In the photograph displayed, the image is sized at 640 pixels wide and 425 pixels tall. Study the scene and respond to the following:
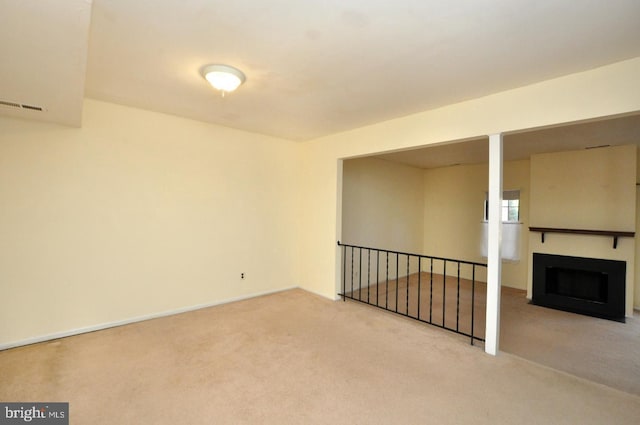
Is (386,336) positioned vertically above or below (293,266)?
below

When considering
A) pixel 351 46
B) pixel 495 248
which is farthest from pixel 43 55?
pixel 495 248

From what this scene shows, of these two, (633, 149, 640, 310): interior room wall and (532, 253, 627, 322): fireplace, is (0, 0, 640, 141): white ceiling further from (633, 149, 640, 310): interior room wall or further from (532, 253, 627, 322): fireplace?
(633, 149, 640, 310): interior room wall

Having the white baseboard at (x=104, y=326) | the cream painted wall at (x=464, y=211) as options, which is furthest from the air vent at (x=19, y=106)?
the cream painted wall at (x=464, y=211)

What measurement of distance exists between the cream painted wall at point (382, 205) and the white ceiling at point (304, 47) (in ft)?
8.17

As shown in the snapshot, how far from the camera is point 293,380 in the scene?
239 cm

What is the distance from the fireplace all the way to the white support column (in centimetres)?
245

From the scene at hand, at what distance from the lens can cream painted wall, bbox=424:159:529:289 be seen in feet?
18.3

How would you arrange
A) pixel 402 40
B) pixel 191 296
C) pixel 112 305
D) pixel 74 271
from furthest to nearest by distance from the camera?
pixel 191 296, pixel 112 305, pixel 74 271, pixel 402 40

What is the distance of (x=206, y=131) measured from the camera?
159 inches

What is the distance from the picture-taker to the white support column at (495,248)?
285 centimetres

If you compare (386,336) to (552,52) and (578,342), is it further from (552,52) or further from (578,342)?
(552,52)

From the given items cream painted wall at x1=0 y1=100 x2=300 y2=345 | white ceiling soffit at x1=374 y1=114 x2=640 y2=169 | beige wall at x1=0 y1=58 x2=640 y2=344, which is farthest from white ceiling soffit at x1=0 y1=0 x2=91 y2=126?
white ceiling soffit at x1=374 y1=114 x2=640 y2=169

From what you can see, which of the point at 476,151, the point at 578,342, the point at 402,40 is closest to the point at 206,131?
the point at 402,40

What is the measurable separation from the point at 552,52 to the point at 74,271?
477cm
